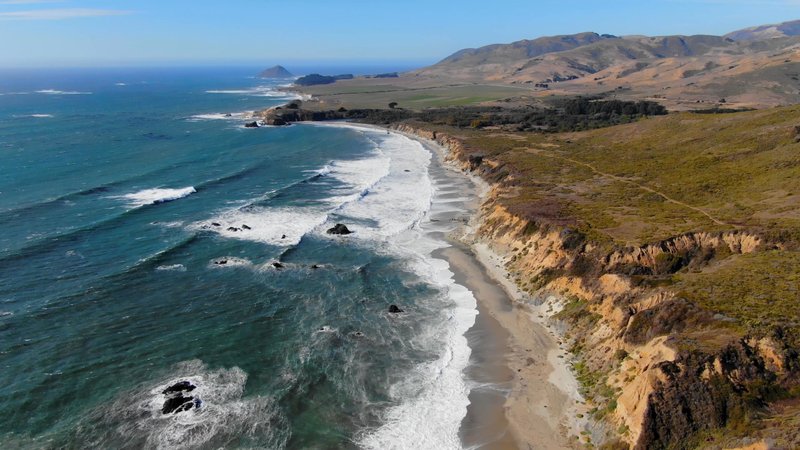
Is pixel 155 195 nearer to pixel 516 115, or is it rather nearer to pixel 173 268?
pixel 173 268

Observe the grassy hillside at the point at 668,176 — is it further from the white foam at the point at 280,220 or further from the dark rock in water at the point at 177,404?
the dark rock in water at the point at 177,404

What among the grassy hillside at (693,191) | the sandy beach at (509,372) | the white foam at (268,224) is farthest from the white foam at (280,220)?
the grassy hillside at (693,191)

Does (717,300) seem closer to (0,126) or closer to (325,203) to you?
(325,203)

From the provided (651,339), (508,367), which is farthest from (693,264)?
(508,367)

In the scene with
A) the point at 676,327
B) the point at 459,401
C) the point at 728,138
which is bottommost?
the point at 459,401

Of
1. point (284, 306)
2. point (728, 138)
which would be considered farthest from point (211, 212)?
point (728, 138)

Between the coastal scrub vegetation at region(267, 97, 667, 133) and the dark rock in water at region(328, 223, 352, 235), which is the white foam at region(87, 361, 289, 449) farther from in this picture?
the coastal scrub vegetation at region(267, 97, 667, 133)

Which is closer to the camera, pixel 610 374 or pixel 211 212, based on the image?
pixel 610 374
